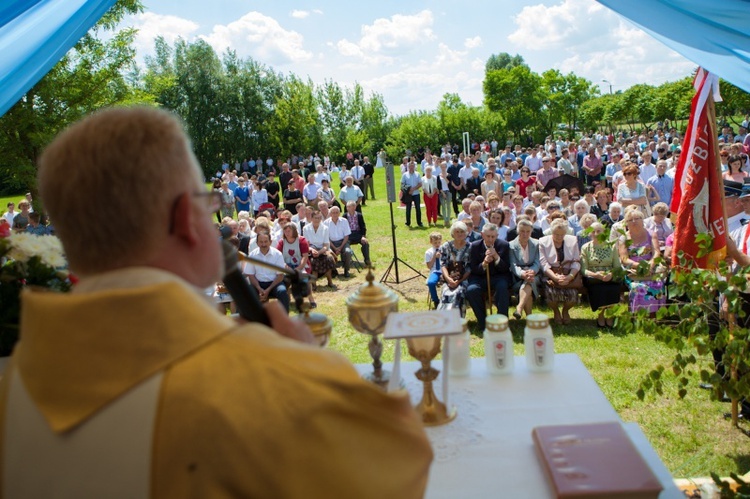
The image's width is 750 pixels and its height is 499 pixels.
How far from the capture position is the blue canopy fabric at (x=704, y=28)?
281 centimetres

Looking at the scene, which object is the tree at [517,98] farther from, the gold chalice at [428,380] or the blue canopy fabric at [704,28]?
the gold chalice at [428,380]

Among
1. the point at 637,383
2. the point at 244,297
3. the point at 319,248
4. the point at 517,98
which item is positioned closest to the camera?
the point at 244,297

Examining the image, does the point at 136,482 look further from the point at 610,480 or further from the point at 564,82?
the point at 564,82

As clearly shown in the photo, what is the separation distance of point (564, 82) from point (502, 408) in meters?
48.0

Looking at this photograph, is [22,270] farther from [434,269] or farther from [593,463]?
[434,269]

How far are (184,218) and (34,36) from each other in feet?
9.35

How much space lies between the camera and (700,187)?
4027mm

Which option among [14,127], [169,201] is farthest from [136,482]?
[14,127]

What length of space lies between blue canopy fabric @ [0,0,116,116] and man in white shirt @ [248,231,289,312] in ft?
15.2

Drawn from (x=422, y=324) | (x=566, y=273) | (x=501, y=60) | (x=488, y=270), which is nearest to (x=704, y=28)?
(x=422, y=324)

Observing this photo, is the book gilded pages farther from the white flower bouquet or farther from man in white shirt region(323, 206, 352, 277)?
man in white shirt region(323, 206, 352, 277)

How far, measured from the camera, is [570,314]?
292 inches

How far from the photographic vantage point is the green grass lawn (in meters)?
4.08

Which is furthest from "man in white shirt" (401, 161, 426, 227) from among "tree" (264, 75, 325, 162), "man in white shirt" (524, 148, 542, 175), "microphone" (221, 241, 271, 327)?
"tree" (264, 75, 325, 162)
